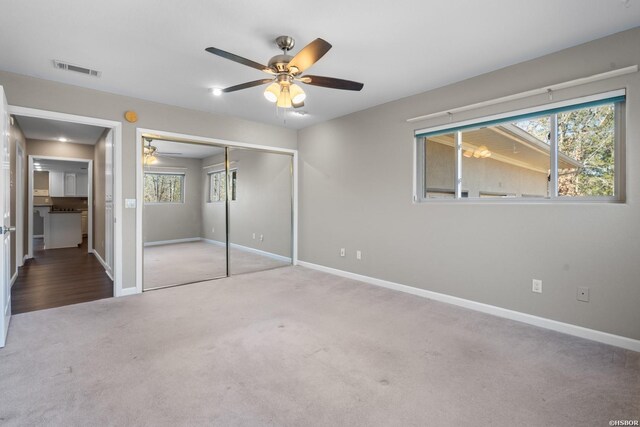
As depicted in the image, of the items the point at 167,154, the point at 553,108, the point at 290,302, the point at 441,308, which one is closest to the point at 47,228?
the point at 167,154

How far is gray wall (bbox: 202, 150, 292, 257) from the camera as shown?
529 centimetres

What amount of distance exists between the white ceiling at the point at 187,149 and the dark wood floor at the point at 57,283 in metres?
2.03

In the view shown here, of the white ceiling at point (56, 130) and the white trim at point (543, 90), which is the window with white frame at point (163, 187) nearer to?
the white ceiling at point (56, 130)

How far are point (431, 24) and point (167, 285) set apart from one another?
419 cm

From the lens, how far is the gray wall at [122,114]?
3189 mm

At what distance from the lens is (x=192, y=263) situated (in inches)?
201

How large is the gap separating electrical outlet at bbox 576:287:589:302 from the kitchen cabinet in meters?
11.7

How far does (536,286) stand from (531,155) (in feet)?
4.13

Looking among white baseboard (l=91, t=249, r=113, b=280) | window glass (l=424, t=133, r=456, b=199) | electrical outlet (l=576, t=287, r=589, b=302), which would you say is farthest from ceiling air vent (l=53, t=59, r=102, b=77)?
electrical outlet (l=576, t=287, r=589, b=302)

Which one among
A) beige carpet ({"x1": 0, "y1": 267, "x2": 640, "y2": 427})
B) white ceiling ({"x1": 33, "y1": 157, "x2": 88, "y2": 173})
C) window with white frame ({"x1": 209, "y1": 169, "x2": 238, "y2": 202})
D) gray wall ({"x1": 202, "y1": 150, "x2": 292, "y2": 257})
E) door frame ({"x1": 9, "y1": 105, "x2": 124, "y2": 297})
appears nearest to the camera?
beige carpet ({"x1": 0, "y1": 267, "x2": 640, "y2": 427})

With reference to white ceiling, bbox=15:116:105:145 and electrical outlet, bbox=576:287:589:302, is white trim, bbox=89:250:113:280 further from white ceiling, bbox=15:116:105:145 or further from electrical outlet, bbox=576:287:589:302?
electrical outlet, bbox=576:287:589:302

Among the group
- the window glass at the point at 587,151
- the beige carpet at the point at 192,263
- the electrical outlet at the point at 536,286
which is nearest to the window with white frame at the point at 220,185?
the beige carpet at the point at 192,263

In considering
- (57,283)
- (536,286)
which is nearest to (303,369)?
(536,286)

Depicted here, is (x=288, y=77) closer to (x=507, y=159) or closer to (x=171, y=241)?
(x=507, y=159)
